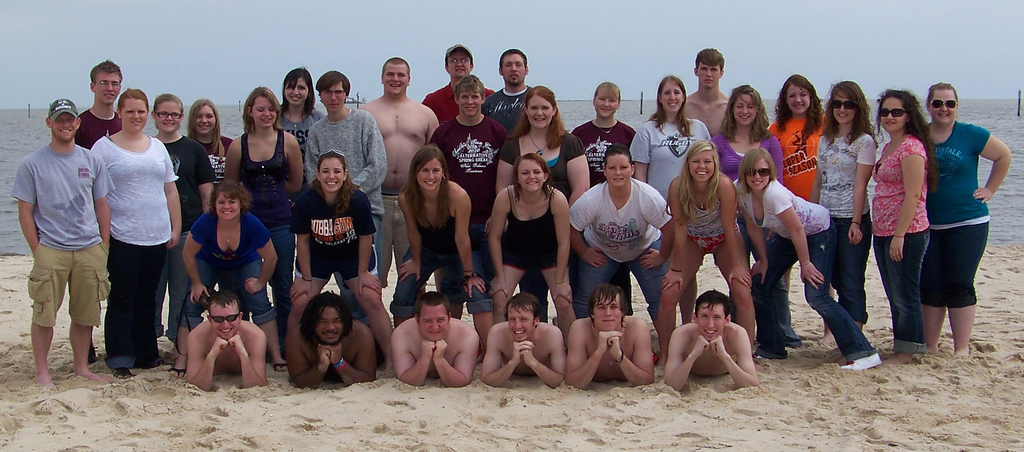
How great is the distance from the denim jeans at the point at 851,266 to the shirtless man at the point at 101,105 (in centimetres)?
494

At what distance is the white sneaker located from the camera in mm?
5145

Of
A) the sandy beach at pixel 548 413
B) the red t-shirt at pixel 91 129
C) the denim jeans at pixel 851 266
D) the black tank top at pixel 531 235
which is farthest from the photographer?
the red t-shirt at pixel 91 129

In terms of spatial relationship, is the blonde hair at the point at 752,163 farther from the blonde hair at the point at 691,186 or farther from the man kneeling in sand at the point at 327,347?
the man kneeling in sand at the point at 327,347

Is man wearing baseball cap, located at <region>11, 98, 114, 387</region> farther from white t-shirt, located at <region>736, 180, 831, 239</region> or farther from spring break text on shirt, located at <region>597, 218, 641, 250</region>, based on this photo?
white t-shirt, located at <region>736, 180, 831, 239</region>

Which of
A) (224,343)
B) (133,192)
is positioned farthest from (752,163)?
(133,192)

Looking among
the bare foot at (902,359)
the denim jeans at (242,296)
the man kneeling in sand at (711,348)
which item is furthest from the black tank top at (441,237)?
the bare foot at (902,359)

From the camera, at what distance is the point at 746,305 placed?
5.25 metres

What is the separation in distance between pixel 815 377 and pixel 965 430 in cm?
98

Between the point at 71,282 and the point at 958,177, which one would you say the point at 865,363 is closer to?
the point at 958,177

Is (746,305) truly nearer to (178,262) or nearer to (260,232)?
(260,232)

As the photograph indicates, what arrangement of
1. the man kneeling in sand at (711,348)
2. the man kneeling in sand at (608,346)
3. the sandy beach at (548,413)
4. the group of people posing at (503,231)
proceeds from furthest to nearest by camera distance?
the group of people posing at (503,231), the man kneeling in sand at (608,346), the man kneeling in sand at (711,348), the sandy beach at (548,413)

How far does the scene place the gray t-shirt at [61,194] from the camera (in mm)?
4816

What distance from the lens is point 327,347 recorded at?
5043mm

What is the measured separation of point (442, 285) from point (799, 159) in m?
2.67
